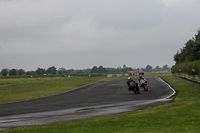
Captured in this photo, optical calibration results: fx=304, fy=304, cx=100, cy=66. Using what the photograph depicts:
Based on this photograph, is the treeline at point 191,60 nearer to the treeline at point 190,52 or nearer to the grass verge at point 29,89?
the treeline at point 190,52

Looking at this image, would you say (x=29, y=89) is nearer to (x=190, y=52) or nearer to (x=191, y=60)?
(x=191, y=60)

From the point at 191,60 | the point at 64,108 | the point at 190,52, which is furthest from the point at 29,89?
the point at 190,52

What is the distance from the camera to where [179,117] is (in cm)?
1188

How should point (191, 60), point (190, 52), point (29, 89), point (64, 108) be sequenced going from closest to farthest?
point (64, 108) → point (29, 89) → point (191, 60) → point (190, 52)

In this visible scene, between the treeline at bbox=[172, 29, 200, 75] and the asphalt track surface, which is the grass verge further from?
the treeline at bbox=[172, 29, 200, 75]

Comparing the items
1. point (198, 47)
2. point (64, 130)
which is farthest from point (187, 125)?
point (198, 47)

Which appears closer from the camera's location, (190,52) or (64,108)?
(64,108)

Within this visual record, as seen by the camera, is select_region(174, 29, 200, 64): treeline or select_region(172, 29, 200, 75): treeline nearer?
select_region(172, 29, 200, 75): treeline

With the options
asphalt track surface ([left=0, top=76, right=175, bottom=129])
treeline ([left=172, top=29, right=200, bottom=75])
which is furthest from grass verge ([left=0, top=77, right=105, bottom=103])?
treeline ([left=172, top=29, right=200, bottom=75])

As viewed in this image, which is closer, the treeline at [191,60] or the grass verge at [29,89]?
the grass verge at [29,89]

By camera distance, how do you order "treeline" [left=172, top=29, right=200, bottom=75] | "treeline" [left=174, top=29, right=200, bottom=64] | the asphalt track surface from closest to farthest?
the asphalt track surface < "treeline" [left=172, top=29, right=200, bottom=75] < "treeline" [left=174, top=29, right=200, bottom=64]

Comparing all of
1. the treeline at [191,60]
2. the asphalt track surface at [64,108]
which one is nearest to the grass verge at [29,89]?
the asphalt track surface at [64,108]

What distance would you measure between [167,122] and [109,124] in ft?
6.78

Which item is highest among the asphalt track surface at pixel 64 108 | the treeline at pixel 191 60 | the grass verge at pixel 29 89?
the treeline at pixel 191 60
